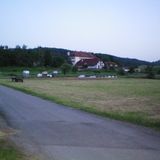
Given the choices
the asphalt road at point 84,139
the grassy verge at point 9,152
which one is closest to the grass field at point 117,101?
the asphalt road at point 84,139

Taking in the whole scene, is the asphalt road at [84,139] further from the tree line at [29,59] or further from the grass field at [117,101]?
the tree line at [29,59]

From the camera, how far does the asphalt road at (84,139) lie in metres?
10.3

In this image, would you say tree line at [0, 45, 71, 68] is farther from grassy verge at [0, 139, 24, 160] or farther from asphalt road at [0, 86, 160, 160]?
grassy verge at [0, 139, 24, 160]

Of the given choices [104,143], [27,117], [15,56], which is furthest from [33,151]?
[15,56]

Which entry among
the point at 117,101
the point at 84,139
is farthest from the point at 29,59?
the point at 84,139

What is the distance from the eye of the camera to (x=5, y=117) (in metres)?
19.4

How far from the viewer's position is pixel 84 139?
1267 cm

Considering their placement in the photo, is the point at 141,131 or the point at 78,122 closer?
the point at 141,131

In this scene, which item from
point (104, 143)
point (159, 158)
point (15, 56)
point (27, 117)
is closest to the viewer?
point (159, 158)

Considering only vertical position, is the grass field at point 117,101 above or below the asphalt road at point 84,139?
below

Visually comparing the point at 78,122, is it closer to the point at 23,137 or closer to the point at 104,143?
the point at 23,137

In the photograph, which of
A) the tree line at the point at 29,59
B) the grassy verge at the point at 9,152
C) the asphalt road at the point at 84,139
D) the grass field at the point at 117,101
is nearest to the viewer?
the grassy verge at the point at 9,152

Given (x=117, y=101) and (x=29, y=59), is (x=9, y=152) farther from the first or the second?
(x=29, y=59)

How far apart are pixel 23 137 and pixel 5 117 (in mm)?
6358
